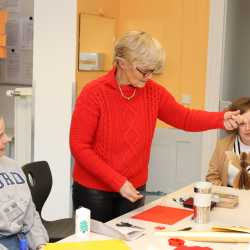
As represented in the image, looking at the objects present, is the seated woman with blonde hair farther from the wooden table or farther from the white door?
the white door

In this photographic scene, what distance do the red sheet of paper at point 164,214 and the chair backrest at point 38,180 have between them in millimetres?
734

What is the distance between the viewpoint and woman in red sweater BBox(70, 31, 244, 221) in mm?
2293

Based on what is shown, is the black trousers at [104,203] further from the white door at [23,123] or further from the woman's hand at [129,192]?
the white door at [23,123]

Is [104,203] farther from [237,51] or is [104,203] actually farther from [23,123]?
[237,51]

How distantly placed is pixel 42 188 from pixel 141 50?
1024mm

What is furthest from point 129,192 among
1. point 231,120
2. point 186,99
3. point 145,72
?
point 186,99

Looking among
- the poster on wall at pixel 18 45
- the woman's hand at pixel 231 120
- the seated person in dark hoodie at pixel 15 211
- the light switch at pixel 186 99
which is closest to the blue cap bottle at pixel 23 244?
the seated person in dark hoodie at pixel 15 211

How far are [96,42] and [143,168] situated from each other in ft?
5.83

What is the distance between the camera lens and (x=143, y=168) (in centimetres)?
251

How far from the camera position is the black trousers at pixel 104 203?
2432mm

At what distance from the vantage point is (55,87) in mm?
3789

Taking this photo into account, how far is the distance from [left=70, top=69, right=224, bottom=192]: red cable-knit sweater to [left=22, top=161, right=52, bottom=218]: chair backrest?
333 millimetres

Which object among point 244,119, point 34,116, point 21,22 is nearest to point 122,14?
point 21,22

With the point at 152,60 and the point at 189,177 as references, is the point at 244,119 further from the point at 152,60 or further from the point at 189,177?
the point at 189,177
